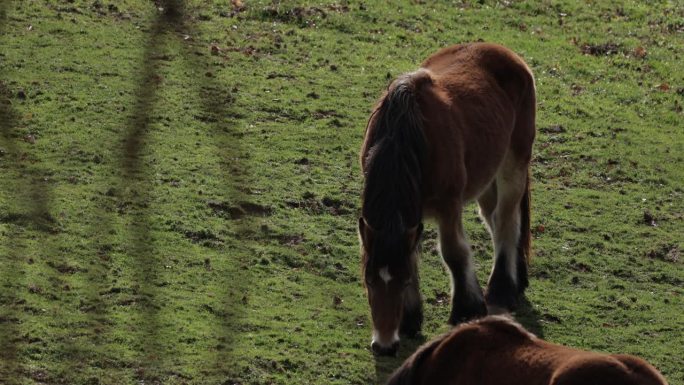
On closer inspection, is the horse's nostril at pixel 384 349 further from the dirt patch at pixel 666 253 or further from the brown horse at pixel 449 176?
the dirt patch at pixel 666 253

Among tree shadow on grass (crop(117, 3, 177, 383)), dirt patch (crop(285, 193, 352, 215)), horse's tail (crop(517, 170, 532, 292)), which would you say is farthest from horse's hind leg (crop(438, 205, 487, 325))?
dirt patch (crop(285, 193, 352, 215))

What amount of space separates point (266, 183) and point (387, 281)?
392 cm

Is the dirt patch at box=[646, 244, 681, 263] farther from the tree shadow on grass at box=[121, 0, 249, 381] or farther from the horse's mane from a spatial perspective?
the tree shadow on grass at box=[121, 0, 249, 381]

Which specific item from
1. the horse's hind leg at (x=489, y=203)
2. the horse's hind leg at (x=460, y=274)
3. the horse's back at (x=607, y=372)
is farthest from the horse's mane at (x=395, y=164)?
the horse's back at (x=607, y=372)

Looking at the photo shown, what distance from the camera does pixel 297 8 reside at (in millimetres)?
18188

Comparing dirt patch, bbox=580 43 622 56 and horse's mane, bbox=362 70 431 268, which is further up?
horse's mane, bbox=362 70 431 268

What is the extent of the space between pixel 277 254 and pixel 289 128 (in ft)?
10.6

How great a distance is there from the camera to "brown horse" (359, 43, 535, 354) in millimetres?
9375

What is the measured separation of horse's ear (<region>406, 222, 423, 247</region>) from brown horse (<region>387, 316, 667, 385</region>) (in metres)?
1.92

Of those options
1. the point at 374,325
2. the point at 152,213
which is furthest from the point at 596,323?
the point at 152,213

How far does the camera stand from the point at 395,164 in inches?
377

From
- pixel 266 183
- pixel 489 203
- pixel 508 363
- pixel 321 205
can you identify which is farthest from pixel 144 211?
pixel 508 363

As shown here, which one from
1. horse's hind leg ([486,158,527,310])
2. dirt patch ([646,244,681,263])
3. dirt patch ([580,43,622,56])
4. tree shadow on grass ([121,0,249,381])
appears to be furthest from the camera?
dirt patch ([580,43,622,56])

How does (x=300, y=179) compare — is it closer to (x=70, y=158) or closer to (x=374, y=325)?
(x=70, y=158)
